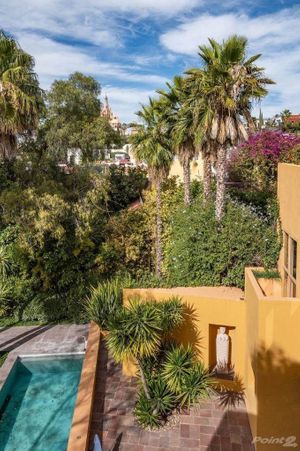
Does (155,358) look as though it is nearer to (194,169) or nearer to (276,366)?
(276,366)

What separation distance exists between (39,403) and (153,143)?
11584 millimetres

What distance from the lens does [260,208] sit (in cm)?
1539

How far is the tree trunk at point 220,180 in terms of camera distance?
42.7 feet

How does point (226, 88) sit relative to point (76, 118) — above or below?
below

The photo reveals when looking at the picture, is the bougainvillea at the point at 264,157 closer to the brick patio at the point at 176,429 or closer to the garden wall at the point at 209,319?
the garden wall at the point at 209,319

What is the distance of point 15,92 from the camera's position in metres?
13.5

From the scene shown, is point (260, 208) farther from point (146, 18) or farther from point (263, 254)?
point (146, 18)

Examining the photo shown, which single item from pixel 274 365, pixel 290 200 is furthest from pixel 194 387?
pixel 290 200

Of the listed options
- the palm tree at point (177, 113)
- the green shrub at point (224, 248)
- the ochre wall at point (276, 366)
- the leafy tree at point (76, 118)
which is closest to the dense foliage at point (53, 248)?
the leafy tree at point (76, 118)

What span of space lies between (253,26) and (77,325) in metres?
15.7

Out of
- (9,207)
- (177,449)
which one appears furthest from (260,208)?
(9,207)

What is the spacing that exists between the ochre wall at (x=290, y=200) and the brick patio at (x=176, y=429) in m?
4.23

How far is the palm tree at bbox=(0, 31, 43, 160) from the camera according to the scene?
13648 millimetres

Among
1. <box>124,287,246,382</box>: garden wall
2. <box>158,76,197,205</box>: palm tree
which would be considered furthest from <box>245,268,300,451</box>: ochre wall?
<box>158,76,197,205</box>: palm tree
